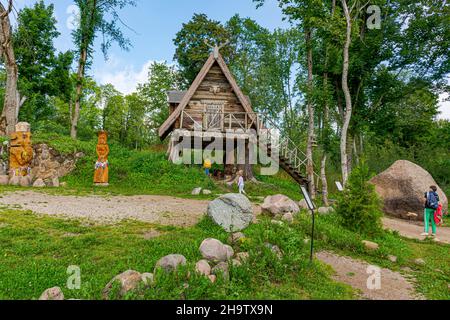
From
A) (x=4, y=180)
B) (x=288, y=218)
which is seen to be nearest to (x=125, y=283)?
(x=288, y=218)

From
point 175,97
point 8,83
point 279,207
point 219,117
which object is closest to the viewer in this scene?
point 279,207

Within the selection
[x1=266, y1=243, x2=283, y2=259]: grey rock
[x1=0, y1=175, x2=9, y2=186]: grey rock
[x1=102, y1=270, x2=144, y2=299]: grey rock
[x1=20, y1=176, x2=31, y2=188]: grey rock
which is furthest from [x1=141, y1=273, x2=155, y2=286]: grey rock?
[x1=0, y1=175, x2=9, y2=186]: grey rock

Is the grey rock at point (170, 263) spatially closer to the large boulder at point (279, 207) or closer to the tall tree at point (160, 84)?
the large boulder at point (279, 207)

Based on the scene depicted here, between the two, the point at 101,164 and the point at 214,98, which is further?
the point at 214,98

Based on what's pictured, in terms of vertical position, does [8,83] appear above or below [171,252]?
above

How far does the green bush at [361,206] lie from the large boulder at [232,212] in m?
3.18

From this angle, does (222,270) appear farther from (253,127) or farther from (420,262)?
(253,127)

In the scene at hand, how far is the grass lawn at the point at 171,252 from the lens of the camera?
12.4 ft

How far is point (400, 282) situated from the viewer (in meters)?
4.99

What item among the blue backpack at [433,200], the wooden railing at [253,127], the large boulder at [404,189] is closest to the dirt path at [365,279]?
the blue backpack at [433,200]

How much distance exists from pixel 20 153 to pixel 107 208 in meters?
7.47

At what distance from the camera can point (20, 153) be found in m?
12.8

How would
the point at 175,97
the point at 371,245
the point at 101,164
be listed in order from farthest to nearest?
the point at 175,97, the point at 101,164, the point at 371,245

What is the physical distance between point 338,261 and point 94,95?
40.7m
